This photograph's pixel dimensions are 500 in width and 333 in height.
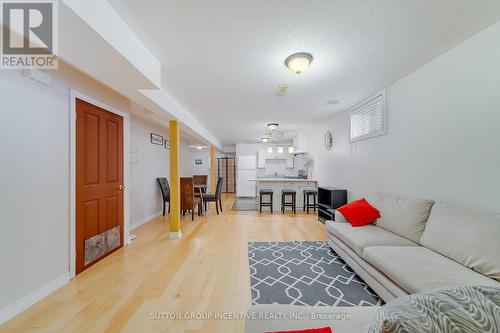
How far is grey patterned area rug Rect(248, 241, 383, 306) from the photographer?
191 cm

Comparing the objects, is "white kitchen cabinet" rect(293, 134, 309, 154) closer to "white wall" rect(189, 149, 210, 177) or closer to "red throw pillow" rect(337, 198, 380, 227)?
"red throw pillow" rect(337, 198, 380, 227)

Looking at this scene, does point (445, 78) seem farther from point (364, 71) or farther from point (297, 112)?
point (297, 112)

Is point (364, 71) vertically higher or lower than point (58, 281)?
higher

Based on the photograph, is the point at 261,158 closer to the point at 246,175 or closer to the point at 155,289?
the point at 246,175

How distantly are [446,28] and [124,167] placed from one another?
4354mm

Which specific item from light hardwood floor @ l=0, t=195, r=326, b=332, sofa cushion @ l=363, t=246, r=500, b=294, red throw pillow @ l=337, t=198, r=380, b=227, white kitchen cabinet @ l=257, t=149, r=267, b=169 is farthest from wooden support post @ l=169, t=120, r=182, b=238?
white kitchen cabinet @ l=257, t=149, r=267, b=169

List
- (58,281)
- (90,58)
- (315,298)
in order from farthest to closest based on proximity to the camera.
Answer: (58,281) → (315,298) → (90,58)

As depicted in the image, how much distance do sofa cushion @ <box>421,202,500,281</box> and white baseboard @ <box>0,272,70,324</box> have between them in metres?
3.84

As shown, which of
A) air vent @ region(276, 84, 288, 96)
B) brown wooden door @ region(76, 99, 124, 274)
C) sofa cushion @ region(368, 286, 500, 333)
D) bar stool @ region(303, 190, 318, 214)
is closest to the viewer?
sofa cushion @ region(368, 286, 500, 333)

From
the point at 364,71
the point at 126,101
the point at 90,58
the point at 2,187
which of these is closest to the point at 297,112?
the point at 364,71

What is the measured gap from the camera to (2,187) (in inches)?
65.6

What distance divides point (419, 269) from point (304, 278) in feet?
3.70

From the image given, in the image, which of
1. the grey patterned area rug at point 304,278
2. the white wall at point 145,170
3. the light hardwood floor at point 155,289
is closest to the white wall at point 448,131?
the grey patterned area rug at point 304,278

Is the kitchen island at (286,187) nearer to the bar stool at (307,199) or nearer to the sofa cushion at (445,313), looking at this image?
the bar stool at (307,199)
